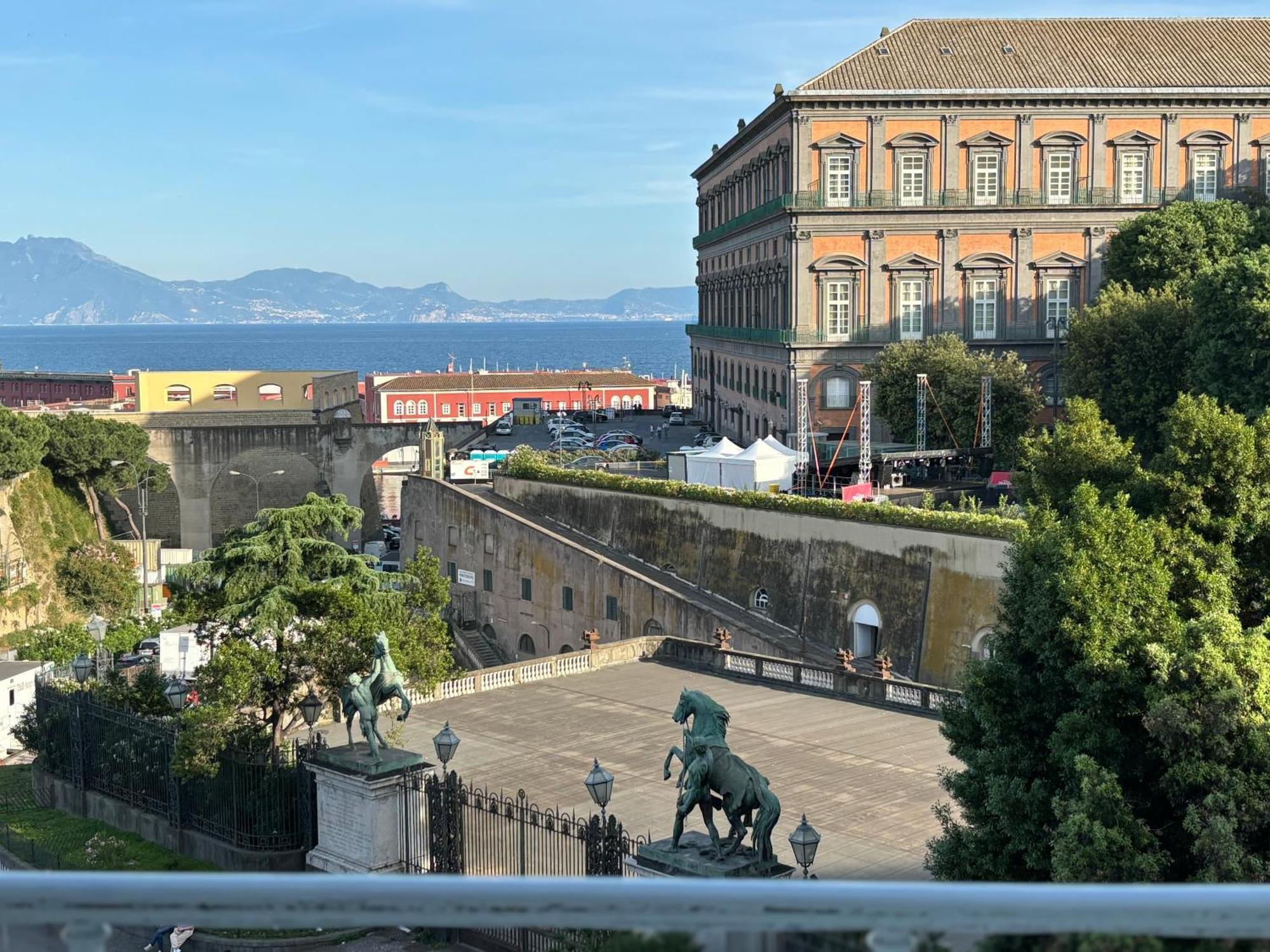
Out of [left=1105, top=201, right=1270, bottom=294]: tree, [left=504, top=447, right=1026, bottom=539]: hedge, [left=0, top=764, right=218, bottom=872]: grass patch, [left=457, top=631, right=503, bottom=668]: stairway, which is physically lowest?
[left=457, top=631, right=503, bottom=668]: stairway

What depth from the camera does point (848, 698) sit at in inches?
1214

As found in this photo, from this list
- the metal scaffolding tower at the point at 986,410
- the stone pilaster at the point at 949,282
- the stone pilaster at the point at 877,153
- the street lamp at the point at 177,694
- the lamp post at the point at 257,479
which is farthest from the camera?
the lamp post at the point at 257,479

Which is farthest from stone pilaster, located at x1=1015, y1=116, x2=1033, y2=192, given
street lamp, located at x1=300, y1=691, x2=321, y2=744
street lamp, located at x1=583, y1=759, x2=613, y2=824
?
street lamp, located at x1=583, y1=759, x2=613, y2=824

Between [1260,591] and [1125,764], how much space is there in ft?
11.3

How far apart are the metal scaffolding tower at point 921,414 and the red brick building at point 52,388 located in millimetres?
76305

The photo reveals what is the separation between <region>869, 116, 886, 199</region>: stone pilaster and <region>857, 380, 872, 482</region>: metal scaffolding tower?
8690 millimetres

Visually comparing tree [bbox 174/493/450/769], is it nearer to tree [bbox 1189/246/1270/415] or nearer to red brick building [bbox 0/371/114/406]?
tree [bbox 1189/246/1270/415]

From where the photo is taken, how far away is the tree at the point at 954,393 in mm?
50812

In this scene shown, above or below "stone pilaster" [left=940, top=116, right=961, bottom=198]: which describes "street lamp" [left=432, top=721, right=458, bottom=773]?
below

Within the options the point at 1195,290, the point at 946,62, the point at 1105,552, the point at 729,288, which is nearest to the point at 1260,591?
the point at 1105,552

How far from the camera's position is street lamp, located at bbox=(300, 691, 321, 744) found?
78.3ft

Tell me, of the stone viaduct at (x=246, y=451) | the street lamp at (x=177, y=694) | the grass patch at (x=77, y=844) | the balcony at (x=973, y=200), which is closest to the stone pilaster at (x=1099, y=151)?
the balcony at (x=973, y=200)

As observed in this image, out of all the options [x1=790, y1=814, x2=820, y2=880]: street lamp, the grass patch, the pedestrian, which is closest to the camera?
the pedestrian

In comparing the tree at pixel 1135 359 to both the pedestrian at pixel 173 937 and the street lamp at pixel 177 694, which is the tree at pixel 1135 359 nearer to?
the street lamp at pixel 177 694
